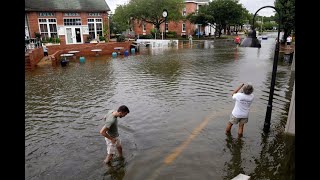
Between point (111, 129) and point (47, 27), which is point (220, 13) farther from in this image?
point (111, 129)

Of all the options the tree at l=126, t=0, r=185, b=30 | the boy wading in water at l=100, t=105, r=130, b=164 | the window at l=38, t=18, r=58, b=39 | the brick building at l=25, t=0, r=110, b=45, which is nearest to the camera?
the boy wading in water at l=100, t=105, r=130, b=164

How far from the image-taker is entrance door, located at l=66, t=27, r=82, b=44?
35.3 meters

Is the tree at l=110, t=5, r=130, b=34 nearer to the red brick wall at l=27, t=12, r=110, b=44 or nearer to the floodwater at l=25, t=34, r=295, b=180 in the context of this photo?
the red brick wall at l=27, t=12, r=110, b=44

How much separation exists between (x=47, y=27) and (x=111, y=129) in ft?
105

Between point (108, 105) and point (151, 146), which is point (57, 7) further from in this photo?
point (151, 146)

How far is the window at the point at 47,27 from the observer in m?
34.0

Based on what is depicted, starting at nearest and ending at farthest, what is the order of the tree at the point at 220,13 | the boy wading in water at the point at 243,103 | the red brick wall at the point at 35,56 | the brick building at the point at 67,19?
the boy wading in water at the point at 243,103, the red brick wall at the point at 35,56, the brick building at the point at 67,19, the tree at the point at 220,13

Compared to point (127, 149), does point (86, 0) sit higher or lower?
higher

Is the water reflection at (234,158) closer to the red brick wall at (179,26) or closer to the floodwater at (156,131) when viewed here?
the floodwater at (156,131)

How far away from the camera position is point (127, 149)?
7539mm

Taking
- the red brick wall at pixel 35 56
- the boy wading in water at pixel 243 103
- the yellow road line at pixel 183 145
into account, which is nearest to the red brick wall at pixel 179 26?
the red brick wall at pixel 35 56

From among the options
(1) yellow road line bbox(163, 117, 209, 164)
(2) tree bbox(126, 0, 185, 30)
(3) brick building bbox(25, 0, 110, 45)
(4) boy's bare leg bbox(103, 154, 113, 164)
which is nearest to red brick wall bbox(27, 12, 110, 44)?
(3) brick building bbox(25, 0, 110, 45)

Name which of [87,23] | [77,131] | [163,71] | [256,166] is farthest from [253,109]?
[87,23]

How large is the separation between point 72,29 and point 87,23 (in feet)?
6.79
